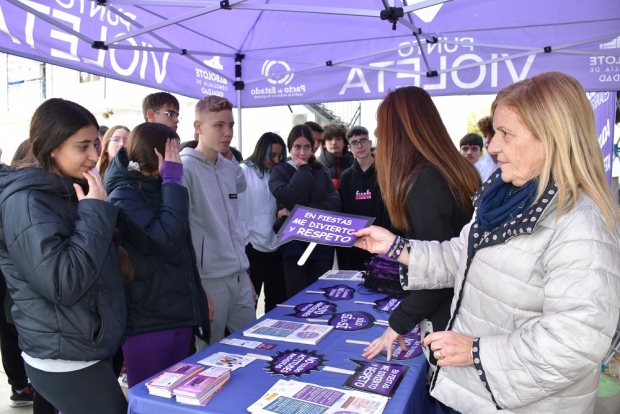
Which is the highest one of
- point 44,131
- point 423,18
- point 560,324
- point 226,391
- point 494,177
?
point 423,18

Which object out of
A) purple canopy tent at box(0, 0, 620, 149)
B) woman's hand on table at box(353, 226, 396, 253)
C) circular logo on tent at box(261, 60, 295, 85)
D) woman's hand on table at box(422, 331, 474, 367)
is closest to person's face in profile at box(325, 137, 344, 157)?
purple canopy tent at box(0, 0, 620, 149)

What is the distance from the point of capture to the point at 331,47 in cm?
447

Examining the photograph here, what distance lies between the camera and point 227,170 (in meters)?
2.76

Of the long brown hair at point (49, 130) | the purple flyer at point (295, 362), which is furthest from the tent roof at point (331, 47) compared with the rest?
the purple flyer at point (295, 362)

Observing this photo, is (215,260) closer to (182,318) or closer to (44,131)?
(182,318)

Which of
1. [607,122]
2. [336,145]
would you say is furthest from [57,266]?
[607,122]

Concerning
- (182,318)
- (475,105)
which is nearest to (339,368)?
(182,318)

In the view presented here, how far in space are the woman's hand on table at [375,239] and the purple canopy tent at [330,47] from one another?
7.25ft

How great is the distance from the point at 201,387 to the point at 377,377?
0.56 m

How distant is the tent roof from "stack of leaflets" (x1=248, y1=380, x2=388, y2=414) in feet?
8.57

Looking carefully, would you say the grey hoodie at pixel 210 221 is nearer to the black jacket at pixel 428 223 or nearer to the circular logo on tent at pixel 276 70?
the black jacket at pixel 428 223

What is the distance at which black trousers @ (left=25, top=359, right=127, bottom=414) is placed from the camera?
1.52 m

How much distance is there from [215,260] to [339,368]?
1144mm

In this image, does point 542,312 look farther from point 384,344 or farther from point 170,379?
point 170,379
